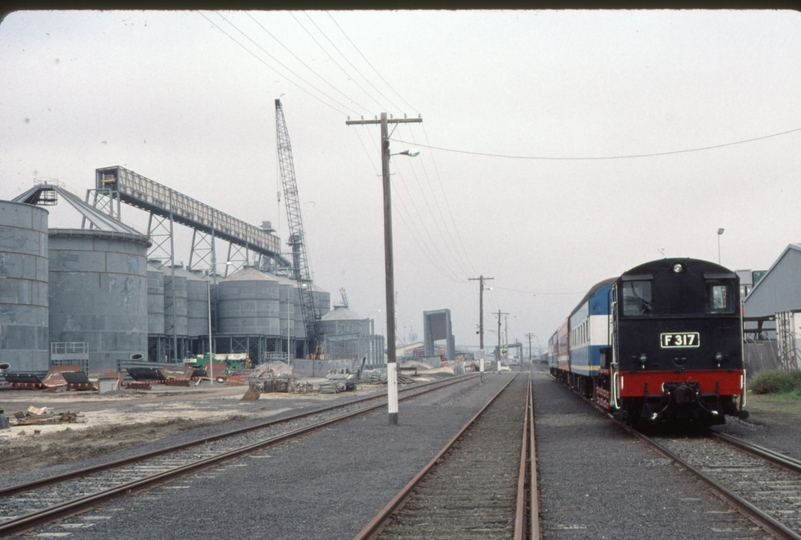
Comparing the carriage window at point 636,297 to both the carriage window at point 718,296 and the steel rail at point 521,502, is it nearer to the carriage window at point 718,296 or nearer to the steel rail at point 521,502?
the carriage window at point 718,296

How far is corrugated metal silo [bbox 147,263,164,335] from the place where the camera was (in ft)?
263

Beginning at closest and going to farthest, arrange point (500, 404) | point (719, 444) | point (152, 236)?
1. point (719, 444)
2. point (500, 404)
3. point (152, 236)

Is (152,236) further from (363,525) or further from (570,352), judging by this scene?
(363,525)

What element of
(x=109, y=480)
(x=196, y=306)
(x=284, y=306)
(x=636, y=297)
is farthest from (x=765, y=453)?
(x=284, y=306)

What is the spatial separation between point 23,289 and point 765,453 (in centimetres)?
5166

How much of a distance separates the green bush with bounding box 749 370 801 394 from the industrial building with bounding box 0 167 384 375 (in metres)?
28.3

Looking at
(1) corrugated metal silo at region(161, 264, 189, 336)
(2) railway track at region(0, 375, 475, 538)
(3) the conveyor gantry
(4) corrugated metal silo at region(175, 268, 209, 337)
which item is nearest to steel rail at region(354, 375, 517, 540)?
(2) railway track at region(0, 375, 475, 538)

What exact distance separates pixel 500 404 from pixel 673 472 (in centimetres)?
1780

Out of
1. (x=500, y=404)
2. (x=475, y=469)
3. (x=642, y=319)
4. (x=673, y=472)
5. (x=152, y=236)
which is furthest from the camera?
(x=152, y=236)

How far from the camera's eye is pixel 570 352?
30719mm

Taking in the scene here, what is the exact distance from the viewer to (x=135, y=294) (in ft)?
219

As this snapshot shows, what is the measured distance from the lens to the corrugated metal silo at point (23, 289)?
5231cm

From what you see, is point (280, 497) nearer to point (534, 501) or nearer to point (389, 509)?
point (389, 509)

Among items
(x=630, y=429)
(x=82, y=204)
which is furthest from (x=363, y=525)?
(x=82, y=204)
